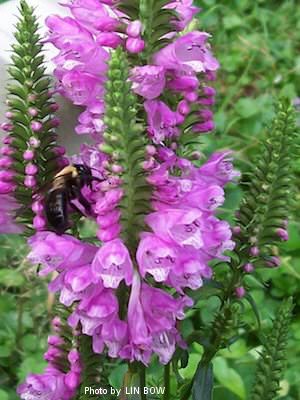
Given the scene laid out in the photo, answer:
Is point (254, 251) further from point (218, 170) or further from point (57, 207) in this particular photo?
point (57, 207)

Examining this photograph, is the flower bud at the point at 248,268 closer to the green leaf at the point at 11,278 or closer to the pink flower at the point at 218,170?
the pink flower at the point at 218,170

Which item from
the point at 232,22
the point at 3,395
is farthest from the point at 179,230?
the point at 232,22

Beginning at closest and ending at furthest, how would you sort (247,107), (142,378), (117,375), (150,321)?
(150,321) → (142,378) → (117,375) → (247,107)

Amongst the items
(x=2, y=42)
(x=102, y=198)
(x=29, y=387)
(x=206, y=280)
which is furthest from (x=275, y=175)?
(x=2, y=42)

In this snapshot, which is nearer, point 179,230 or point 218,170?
point 179,230

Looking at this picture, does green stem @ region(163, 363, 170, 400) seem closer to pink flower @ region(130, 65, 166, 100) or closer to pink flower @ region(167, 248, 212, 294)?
pink flower @ region(167, 248, 212, 294)

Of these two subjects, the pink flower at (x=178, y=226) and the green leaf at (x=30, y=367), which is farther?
the green leaf at (x=30, y=367)

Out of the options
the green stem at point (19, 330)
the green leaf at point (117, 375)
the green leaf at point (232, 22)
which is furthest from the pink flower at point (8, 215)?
the green leaf at point (232, 22)
